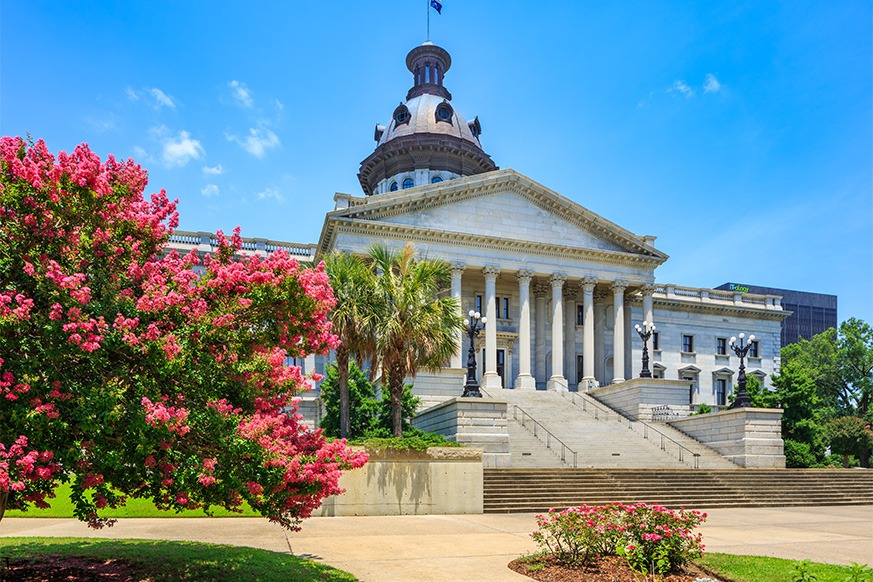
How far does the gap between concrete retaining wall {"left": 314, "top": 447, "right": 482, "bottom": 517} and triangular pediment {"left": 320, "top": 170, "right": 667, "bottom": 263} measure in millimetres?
25354

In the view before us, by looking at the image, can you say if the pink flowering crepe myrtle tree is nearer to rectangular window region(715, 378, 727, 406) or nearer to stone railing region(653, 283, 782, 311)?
Answer: stone railing region(653, 283, 782, 311)

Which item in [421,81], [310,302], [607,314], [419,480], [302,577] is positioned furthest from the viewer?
[421,81]

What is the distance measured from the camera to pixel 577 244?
5178 centimetres

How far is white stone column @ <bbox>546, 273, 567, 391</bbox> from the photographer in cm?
4969

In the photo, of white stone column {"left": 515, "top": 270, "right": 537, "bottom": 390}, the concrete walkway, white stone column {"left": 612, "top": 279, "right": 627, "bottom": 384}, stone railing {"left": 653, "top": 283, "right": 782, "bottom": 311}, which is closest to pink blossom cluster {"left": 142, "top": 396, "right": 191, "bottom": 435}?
the concrete walkway

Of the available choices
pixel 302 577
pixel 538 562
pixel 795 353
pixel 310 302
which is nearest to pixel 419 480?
pixel 538 562

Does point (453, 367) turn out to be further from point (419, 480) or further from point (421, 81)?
point (421, 81)

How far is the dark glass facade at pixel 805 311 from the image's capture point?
134m

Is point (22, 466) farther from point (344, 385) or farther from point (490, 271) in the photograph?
point (490, 271)

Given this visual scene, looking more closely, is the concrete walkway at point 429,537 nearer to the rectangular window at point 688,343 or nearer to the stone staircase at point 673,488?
the stone staircase at point 673,488

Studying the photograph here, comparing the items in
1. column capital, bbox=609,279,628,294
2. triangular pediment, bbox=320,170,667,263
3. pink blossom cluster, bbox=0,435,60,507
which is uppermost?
triangular pediment, bbox=320,170,667,263

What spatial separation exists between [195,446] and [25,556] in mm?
4889

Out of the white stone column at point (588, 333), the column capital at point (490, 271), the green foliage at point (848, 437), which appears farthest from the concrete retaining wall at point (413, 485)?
the green foliage at point (848, 437)

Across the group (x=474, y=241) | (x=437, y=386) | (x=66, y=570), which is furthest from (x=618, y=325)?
(x=66, y=570)
